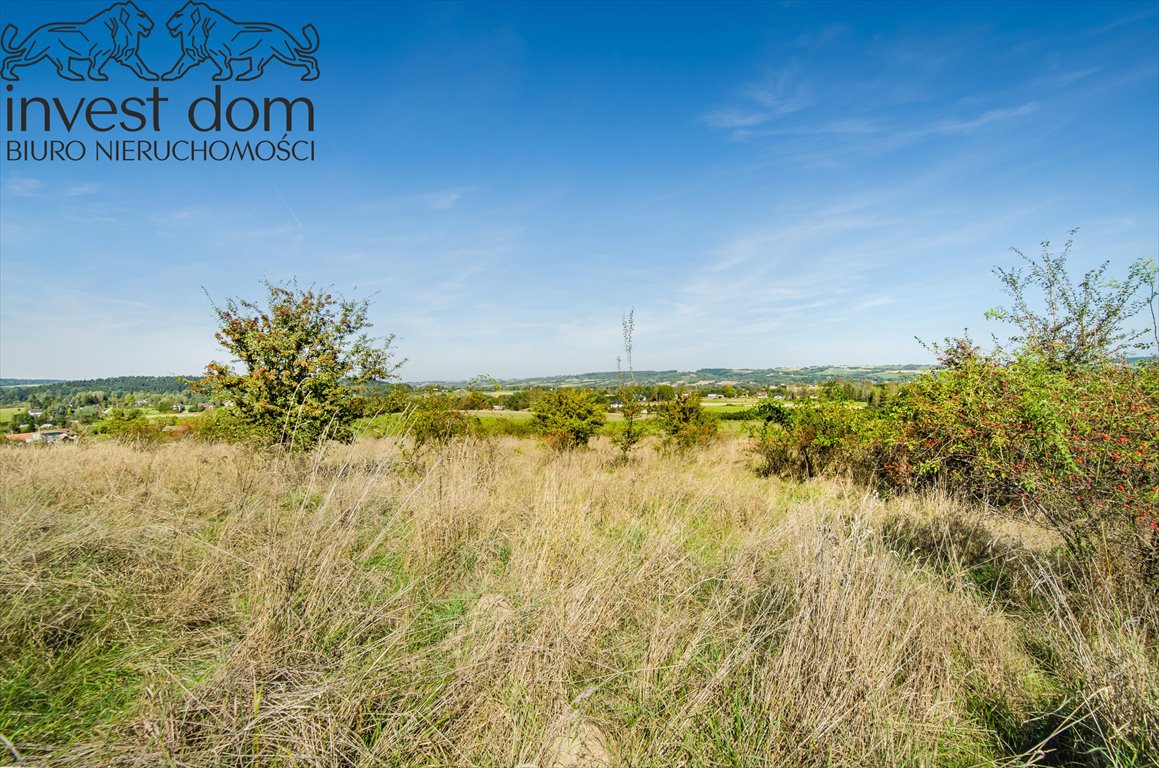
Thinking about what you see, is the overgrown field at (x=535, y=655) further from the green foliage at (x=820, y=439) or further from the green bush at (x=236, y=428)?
the green foliage at (x=820, y=439)

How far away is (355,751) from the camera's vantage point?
76.4 inches

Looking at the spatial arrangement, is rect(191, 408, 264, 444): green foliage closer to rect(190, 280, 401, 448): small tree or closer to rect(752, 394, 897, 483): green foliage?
rect(190, 280, 401, 448): small tree

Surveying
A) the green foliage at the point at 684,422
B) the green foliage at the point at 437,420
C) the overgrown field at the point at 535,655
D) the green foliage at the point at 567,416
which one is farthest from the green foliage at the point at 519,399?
the overgrown field at the point at 535,655

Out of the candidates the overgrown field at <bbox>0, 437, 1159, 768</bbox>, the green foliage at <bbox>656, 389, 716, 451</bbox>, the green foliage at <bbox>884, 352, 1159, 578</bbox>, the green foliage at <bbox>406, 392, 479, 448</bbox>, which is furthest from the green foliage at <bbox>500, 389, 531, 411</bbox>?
the green foliage at <bbox>884, 352, 1159, 578</bbox>

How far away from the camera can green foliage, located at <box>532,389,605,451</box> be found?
1285cm

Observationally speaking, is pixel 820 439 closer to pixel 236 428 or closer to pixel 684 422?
pixel 684 422

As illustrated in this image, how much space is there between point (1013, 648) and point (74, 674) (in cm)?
550

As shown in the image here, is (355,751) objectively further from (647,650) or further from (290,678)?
(647,650)

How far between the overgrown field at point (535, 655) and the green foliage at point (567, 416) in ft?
28.3

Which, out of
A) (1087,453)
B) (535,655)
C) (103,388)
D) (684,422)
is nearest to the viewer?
(535,655)

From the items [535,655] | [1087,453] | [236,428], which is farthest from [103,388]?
[1087,453]

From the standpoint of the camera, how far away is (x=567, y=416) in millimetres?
12977

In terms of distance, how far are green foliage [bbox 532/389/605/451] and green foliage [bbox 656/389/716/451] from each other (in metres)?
1.70

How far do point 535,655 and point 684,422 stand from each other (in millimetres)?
10862
